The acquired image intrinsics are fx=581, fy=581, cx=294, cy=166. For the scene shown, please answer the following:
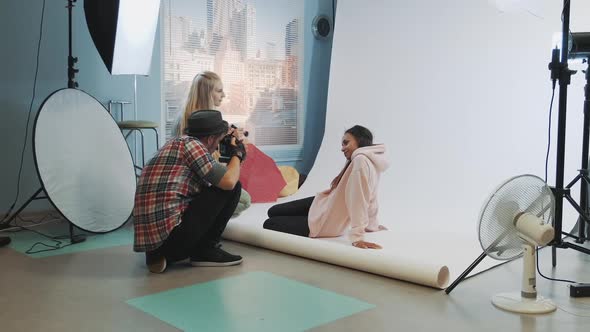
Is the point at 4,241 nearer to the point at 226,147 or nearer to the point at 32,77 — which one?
the point at 32,77

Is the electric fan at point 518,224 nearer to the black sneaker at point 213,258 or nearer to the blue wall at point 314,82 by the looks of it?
the black sneaker at point 213,258

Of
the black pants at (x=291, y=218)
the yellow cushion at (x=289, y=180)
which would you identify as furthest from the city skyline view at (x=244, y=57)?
the black pants at (x=291, y=218)

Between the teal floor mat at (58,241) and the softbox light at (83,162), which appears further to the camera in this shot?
the softbox light at (83,162)

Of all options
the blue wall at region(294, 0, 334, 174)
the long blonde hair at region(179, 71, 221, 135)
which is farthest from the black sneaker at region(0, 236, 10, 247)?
the blue wall at region(294, 0, 334, 174)

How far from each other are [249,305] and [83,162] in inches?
70.5

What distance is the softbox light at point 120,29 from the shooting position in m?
3.89

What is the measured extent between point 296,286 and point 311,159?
3.77 meters

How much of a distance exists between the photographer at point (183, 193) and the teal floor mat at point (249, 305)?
12.3 inches

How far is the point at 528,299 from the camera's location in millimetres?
2314

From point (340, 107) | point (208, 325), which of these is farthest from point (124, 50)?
point (208, 325)

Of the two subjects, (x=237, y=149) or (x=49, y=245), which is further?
(x=49, y=245)

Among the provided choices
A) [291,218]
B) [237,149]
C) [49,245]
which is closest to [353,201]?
[291,218]

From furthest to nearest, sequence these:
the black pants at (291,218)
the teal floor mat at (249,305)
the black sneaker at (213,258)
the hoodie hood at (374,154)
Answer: the black pants at (291,218), the hoodie hood at (374,154), the black sneaker at (213,258), the teal floor mat at (249,305)

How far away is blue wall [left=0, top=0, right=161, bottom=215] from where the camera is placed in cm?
409
